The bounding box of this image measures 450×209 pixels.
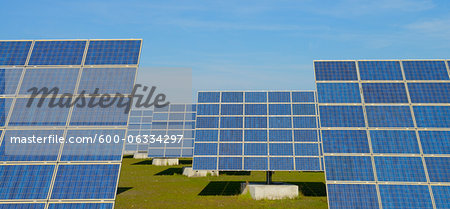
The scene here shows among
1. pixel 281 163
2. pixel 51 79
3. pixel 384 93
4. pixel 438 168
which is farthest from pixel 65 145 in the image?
pixel 281 163

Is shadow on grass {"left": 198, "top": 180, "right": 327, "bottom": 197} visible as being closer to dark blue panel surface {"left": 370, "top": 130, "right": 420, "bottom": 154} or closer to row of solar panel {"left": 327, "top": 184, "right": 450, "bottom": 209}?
dark blue panel surface {"left": 370, "top": 130, "right": 420, "bottom": 154}

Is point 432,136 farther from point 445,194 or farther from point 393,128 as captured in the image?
point 445,194

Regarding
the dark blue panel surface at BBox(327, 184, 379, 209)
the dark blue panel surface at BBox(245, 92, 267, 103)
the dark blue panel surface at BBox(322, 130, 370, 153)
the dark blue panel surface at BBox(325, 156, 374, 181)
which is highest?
the dark blue panel surface at BBox(245, 92, 267, 103)

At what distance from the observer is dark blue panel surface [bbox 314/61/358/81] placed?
13.0 meters

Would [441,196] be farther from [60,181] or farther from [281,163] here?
[60,181]

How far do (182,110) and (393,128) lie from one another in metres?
35.8

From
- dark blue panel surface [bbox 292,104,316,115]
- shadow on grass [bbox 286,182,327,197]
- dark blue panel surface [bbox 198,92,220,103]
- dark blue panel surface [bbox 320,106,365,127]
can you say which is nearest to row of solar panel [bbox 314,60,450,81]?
dark blue panel surface [bbox 320,106,365,127]

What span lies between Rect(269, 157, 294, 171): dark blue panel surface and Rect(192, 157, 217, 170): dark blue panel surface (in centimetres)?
425

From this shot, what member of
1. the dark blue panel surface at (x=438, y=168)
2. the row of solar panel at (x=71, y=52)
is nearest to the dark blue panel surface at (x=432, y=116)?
the dark blue panel surface at (x=438, y=168)

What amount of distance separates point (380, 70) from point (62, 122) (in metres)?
14.2

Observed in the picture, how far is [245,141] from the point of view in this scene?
21.9 metres

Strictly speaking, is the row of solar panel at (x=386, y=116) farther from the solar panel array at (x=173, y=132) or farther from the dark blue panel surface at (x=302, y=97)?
the solar panel array at (x=173, y=132)

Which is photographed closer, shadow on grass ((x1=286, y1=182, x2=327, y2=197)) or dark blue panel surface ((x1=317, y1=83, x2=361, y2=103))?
dark blue panel surface ((x1=317, y1=83, x2=361, y2=103))

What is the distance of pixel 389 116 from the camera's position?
1191 cm
